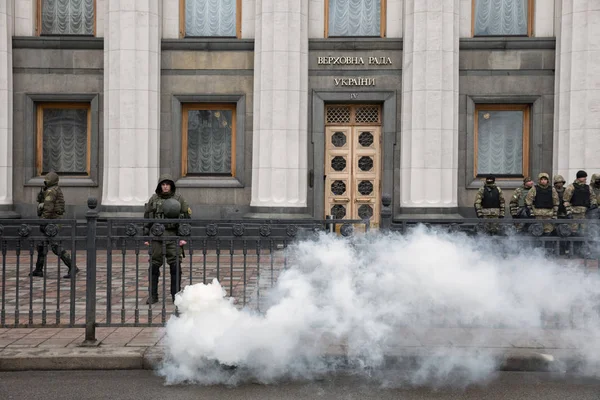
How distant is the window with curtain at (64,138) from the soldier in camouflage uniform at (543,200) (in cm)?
1018

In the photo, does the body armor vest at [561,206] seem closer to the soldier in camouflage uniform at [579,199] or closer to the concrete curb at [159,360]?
the soldier in camouflage uniform at [579,199]

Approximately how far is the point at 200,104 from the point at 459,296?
1076 centimetres

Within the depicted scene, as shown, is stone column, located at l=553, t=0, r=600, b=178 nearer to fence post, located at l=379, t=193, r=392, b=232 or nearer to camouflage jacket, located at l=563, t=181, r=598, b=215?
camouflage jacket, located at l=563, t=181, r=598, b=215

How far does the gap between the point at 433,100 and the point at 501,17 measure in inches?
116

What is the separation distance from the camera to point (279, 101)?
49.3 ft

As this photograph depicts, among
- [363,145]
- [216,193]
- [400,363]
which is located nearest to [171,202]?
[400,363]

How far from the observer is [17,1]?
15711 mm

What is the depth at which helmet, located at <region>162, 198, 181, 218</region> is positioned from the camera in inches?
364

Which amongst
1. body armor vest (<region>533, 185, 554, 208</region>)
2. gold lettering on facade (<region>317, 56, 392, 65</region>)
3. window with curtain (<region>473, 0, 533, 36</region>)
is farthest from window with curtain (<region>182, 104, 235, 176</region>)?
body armor vest (<region>533, 185, 554, 208</region>)

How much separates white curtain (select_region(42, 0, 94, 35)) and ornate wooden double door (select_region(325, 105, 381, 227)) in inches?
244

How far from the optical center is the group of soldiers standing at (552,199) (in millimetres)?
13047

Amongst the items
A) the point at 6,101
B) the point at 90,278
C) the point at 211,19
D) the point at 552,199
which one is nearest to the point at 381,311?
the point at 90,278

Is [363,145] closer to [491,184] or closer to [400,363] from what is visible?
[491,184]

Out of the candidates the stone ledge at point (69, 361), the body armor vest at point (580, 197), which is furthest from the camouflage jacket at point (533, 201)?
the stone ledge at point (69, 361)
